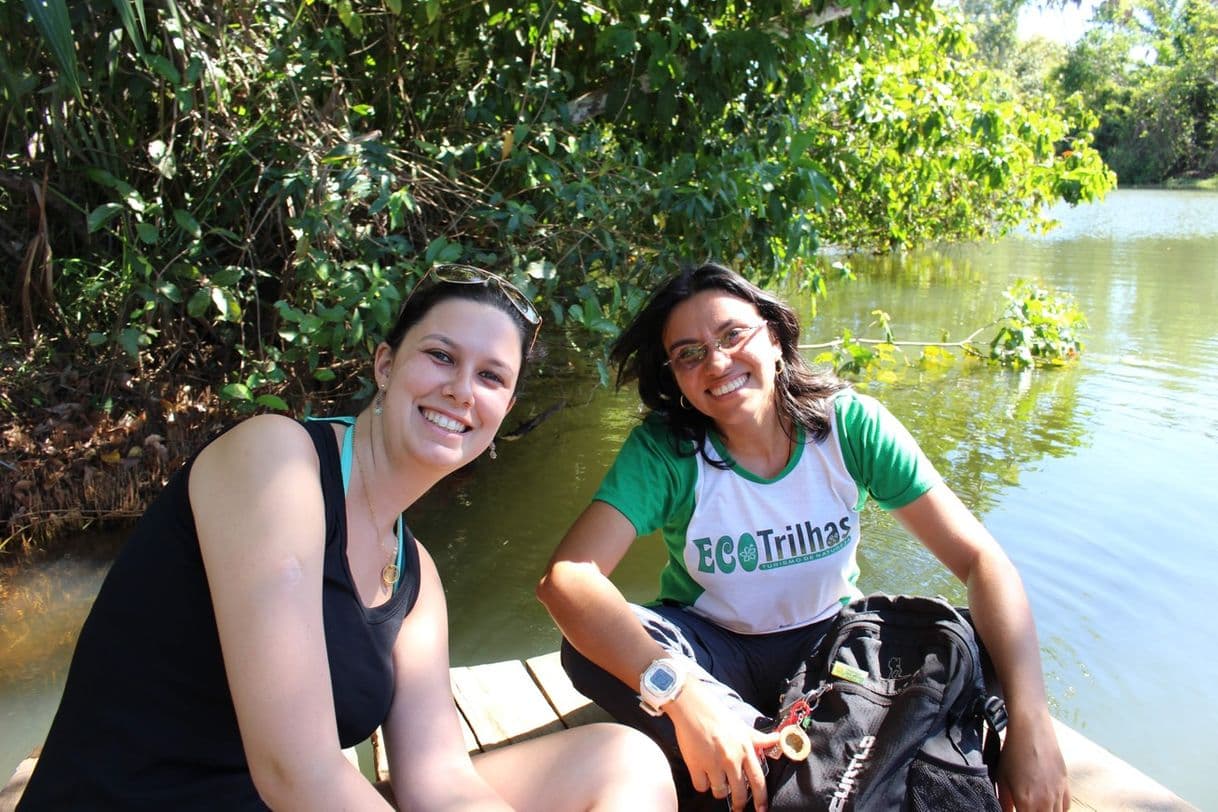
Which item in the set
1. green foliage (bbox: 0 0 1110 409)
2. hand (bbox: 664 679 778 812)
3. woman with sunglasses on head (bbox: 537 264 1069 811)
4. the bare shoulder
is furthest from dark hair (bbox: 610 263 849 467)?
green foliage (bbox: 0 0 1110 409)

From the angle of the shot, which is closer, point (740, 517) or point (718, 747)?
point (718, 747)

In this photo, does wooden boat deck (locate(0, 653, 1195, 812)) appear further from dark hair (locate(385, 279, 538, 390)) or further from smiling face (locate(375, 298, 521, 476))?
dark hair (locate(385, 279, 538, 390))

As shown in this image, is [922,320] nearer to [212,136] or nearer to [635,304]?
[635,304]

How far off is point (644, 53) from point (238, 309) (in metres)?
2.33

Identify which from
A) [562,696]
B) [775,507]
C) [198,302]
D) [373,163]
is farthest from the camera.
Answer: [373,163]

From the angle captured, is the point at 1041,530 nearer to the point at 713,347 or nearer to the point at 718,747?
the point at 713,347

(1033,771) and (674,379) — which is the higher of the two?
(674,379)

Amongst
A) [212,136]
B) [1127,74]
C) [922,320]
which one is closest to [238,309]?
[212,136]

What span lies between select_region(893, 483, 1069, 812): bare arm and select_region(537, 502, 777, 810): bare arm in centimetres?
44

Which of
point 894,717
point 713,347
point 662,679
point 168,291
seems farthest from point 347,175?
point 894,717

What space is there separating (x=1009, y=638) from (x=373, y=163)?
9.47 ft

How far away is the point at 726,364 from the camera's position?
85.8 inches

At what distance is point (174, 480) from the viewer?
1.40m

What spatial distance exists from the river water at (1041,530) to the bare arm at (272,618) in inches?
85.6
